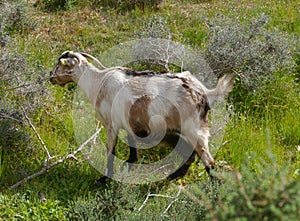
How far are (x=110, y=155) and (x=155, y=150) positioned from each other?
60cm

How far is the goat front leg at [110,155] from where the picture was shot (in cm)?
555

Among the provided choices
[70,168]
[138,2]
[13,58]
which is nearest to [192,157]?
[70,168]

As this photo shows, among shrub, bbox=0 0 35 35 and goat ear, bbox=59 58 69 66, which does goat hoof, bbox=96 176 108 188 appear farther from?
shrub, bbox=0 0 35 35

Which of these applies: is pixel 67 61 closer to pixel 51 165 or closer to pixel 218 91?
pixel 51 165

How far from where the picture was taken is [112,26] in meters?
9.15

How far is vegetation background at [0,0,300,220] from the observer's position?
4.20 meters

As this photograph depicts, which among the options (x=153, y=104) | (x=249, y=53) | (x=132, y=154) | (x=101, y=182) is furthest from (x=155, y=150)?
(x=249, y=53)

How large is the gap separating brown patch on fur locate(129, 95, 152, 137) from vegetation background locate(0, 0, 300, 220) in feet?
2.01

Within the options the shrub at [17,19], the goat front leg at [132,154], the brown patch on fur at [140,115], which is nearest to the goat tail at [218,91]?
the brown patch on fur at [140,115]

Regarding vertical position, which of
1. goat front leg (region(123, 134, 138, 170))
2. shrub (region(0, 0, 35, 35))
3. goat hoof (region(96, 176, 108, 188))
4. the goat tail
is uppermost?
the goat tail

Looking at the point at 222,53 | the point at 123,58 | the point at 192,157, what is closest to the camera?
the point at 192,157

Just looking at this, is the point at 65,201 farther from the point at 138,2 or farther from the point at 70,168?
the point at 138,2

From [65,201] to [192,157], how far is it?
142 centimetres

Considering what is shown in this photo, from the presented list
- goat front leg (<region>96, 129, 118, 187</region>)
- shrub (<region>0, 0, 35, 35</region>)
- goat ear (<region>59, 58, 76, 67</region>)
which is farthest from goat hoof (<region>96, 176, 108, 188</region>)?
shrub (<region>0, 0, 35, 35</region>)
